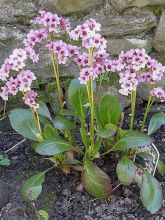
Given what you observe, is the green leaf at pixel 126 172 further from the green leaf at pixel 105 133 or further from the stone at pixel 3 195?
the stone at pixel 3 195

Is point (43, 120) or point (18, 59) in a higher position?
point (18, 59)

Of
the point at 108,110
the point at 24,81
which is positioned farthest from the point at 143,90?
the point at 24,81

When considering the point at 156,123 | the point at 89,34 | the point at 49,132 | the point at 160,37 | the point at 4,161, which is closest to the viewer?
Answer: the point at 89,34

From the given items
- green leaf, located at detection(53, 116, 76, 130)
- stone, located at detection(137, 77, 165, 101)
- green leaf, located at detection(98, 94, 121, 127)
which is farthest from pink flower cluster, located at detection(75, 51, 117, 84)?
stone, located at detection(137, 77, 165, 101)

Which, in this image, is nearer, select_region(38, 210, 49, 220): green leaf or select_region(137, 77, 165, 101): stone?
select_region(38, 210, 49, 220): green leaf

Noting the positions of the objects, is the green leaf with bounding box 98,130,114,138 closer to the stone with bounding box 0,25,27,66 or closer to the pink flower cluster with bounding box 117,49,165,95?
the pink flower cluster with bounding box 117,49,165,95

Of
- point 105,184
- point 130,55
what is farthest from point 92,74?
point 105,184

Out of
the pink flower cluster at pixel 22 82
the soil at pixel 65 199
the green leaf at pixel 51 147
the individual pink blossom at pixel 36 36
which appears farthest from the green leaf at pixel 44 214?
the individual pink blossom at pixel 36 36

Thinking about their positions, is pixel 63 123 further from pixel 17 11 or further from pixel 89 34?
pixel 17 11
